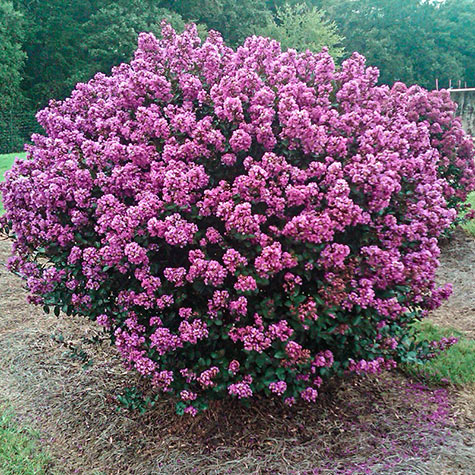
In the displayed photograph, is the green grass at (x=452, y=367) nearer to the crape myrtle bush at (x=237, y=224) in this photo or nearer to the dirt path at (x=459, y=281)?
the dirt path at (x=459, y=281)

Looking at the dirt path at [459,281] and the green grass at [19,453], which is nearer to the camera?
the green grass at [19,453]

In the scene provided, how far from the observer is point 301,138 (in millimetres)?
2504

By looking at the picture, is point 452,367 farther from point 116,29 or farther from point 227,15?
point 227,15

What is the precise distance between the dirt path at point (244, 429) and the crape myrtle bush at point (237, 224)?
0.34 m

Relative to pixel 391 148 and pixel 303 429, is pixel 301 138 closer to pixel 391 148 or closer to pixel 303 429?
pixel 391 148

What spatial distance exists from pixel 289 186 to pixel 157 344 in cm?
105

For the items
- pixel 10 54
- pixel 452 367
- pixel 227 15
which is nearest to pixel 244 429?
pixel 452 367

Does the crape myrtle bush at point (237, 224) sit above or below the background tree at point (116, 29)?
below

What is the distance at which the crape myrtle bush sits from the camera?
237 cm

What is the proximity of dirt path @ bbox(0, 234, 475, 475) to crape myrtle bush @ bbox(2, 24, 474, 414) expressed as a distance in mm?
337

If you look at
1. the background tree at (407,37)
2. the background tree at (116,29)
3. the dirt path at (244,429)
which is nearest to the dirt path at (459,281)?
the dirt path at (244,429)

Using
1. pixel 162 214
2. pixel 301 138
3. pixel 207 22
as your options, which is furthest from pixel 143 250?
pixel 207 22

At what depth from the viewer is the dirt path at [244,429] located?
105 inches

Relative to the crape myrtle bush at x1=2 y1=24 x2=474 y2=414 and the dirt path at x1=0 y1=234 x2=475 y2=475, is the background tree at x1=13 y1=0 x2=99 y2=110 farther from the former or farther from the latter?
the crape myrtle bush at x1=2 y1=24 x2=474 y2=414
